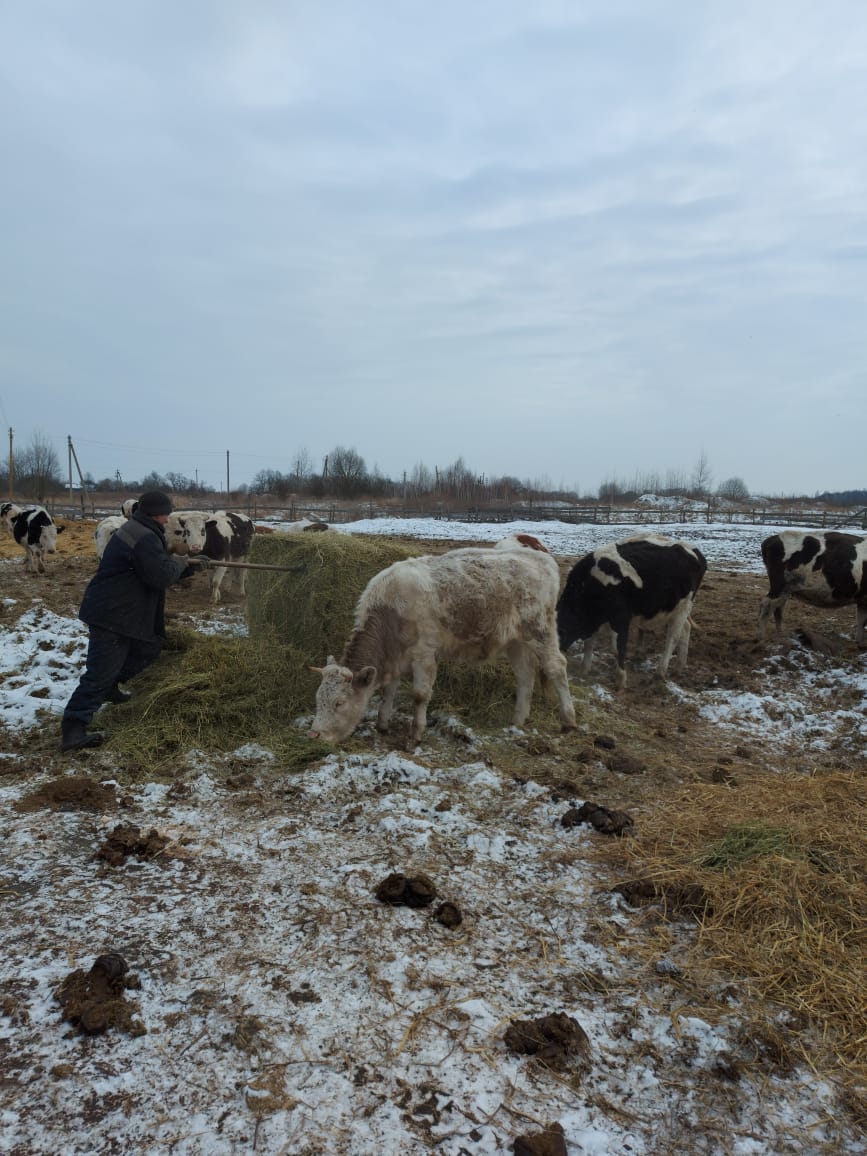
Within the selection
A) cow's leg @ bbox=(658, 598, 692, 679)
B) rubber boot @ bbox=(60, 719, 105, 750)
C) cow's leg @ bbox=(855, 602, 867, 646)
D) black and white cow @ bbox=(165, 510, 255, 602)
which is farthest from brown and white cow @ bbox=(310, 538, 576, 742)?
black and white cow @ bbox=(165, 510, 255, 602)

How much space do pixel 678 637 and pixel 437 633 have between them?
4.48 meters

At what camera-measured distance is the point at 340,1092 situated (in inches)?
102

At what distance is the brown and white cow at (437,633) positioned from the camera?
245 inches

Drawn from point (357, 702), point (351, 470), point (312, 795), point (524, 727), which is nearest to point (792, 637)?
point (524, 727)

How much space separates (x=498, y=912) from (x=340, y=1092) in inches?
55.5

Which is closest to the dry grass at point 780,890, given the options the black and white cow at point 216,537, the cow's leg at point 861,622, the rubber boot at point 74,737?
the rubber boot at point 74,737

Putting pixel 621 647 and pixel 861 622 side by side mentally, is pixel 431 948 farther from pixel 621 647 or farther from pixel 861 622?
pixel 861 622

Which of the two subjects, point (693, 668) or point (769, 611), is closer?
point (693, 668)

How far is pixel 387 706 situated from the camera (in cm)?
676

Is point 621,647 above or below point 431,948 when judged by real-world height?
above

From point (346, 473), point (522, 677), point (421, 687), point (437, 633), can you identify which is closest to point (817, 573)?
point (522, 677)

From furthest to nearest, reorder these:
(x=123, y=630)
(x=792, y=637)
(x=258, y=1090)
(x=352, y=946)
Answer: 1. (x=792, y=637)
2. (x=123, y=630)
3. (x=352, y=946)
4. (x=258, y=1090)

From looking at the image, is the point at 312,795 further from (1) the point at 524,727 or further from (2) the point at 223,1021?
(1) the point at 524,727

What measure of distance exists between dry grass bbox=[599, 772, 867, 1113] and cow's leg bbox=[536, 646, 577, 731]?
1812 mm
